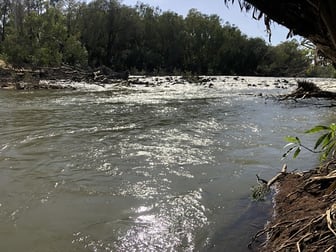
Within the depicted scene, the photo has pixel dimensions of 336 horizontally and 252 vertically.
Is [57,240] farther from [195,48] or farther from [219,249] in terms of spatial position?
[195,48]

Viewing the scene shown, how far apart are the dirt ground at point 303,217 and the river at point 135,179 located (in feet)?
0.78

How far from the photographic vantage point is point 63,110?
14930mm

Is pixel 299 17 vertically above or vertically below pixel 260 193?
above

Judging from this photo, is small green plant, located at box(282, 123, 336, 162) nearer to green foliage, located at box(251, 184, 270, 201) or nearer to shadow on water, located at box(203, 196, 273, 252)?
shadow on water, located at box(203, 196, 273, 252)

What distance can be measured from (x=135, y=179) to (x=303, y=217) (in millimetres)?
2997

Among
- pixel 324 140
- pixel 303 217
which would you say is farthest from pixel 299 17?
pixel 303 217

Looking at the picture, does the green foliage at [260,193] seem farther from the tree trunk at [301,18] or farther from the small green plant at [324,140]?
the tree trunk at [301,18]

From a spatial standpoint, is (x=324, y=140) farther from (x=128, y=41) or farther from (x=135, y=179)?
(x=128, y=41)

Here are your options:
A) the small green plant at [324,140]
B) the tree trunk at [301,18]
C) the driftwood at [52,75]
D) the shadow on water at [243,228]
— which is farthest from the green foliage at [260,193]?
the driftwood at [52,75]

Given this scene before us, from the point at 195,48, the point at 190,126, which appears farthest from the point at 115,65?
the point at 190,126

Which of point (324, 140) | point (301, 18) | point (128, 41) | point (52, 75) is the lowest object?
point (52, 75)

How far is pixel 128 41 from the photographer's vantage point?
206 feet

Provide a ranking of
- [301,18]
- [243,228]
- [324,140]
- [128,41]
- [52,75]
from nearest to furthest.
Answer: [324,140], [301,18], [243,228], [52,75], [128,41]

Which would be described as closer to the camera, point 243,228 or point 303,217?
point 303,217
